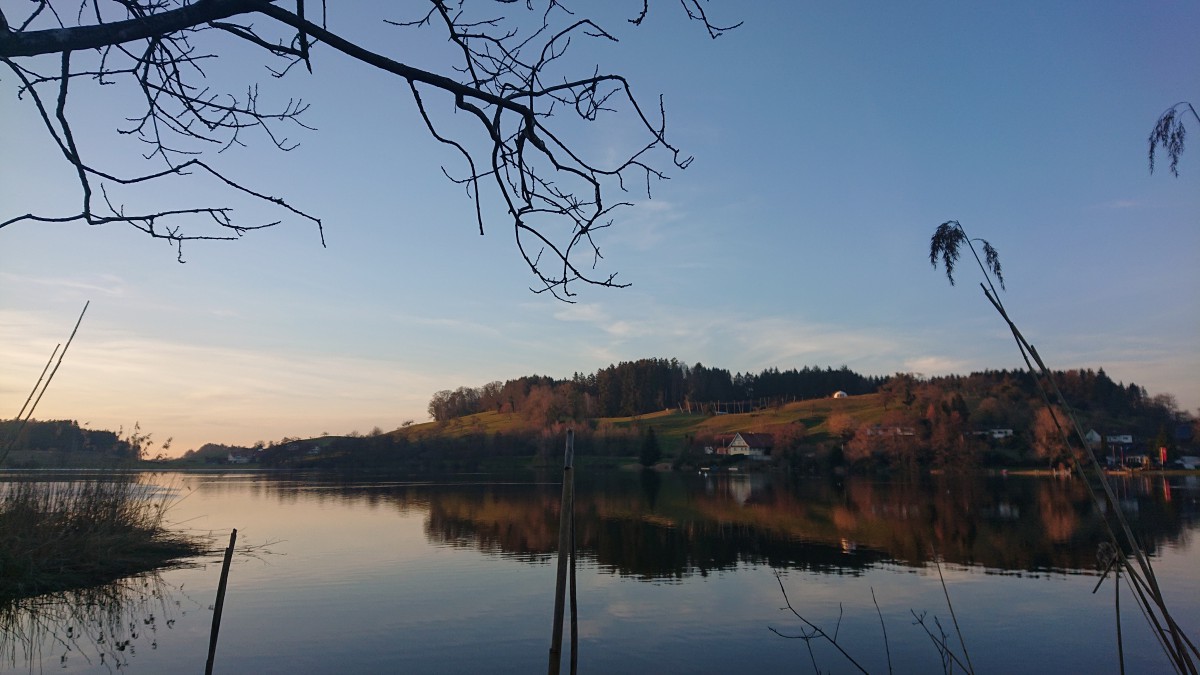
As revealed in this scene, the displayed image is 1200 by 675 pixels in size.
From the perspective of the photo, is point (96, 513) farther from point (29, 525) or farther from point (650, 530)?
point (650, 530)

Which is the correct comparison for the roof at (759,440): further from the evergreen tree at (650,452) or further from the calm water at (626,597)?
the calm water at (626,597)

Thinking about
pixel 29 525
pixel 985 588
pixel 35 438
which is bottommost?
pixel 985 588

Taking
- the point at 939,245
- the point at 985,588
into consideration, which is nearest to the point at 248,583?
the point at 985,588

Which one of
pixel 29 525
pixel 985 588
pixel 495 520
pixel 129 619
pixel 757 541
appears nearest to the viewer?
pixel 129 619

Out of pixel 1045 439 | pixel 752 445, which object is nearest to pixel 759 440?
pixel 752 445

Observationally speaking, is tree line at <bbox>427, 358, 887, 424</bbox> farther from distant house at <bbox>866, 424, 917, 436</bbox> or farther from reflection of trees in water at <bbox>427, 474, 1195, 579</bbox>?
reflection of trees in water at <bbox>427, 474, 1195, 579</bbox>

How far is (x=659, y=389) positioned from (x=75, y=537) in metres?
122

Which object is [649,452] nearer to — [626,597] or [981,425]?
[981,425]

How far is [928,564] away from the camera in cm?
2056

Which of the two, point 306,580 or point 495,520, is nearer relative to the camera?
point 306,580

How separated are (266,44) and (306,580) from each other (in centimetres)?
1778

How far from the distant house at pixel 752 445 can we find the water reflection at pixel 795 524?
128ft

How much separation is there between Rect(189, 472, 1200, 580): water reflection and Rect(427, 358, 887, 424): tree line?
7887 cm

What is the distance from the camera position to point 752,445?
92.4 metres
